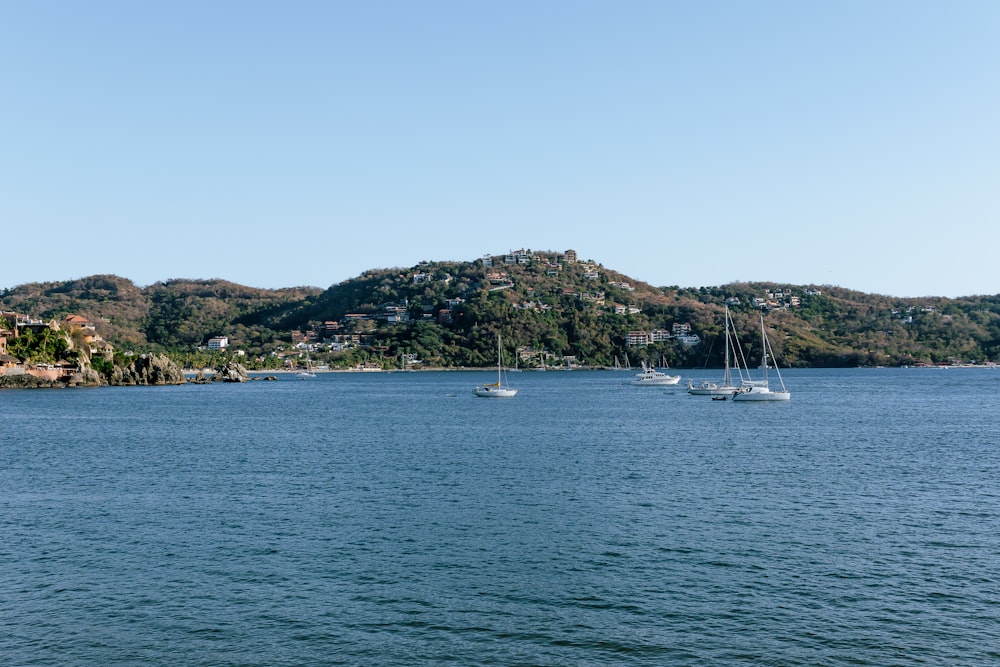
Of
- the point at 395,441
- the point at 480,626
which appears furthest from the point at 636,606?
the point at 395,441

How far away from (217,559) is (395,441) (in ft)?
105

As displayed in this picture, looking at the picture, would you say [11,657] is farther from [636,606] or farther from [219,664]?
[636,606]

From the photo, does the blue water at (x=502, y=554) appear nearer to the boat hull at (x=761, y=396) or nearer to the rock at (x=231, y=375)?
the boat hull at (x=761, y=396)

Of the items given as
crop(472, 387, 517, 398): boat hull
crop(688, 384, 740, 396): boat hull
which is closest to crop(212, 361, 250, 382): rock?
crop(472, 387, 517, 398): boat hull

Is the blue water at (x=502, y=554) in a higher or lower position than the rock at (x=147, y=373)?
lower

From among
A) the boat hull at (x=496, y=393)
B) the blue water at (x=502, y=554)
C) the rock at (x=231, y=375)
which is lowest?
the blue water at (x=502, y=554)

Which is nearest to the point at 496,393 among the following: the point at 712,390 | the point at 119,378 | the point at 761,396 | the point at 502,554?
the point at 712,390

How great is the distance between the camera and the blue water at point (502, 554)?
17.6 metres

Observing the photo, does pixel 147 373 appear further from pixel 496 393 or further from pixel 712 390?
pixel 712 390

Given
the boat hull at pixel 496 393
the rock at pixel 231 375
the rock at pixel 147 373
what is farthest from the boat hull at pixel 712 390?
the rock at pixel 231 375

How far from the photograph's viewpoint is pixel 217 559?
2384 cm

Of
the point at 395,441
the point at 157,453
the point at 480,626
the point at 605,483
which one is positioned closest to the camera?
the point at 480,626

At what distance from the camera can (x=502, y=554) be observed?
79.9 feet

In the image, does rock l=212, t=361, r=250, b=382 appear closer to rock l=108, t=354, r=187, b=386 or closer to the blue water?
rock l=108, t=354, r=187, b=386
